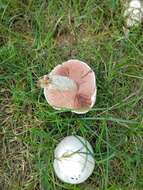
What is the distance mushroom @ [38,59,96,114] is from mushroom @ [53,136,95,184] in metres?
0.16

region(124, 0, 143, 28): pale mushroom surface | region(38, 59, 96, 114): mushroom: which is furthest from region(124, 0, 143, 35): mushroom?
region(38, 59, 96, 114): mushroom

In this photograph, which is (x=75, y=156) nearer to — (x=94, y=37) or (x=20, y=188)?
(x=20, y=188)

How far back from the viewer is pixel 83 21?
2.61 meters

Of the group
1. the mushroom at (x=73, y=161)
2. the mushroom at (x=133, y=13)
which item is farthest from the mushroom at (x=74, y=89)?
the mushroom at (x=133, y=13)

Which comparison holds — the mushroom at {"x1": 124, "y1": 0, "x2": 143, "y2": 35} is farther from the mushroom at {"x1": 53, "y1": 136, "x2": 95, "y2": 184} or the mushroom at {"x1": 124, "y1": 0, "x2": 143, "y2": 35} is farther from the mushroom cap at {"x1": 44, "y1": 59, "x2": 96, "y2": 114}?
the mushroom at {"x1": 53, "y1": 136, "x2": 95, "y2": 184}

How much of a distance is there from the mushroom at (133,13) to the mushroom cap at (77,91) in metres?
0.36

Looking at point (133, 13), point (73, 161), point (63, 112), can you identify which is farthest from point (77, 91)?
point (133, 13)

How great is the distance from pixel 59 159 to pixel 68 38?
0.67m

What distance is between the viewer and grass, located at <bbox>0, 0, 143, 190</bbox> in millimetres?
2455

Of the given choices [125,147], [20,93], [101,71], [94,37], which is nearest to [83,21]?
[94,37]

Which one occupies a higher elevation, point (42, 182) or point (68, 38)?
point (68, 38)

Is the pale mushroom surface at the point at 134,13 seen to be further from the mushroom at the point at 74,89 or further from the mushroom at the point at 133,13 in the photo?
the mushroom at the point at 74,89

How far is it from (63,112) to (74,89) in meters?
0.18

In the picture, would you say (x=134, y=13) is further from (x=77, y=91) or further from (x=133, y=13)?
(x=77, y=91)
